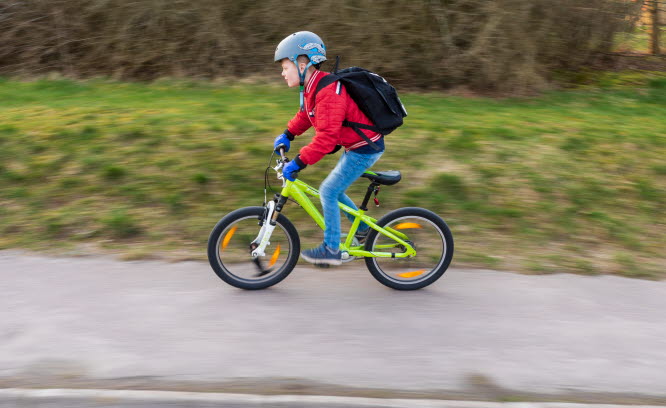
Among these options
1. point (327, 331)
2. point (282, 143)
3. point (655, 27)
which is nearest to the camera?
point (327, 331)

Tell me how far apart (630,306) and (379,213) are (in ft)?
7.92

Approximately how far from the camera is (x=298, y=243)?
15.1 feet

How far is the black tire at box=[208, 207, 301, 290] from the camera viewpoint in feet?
14.5

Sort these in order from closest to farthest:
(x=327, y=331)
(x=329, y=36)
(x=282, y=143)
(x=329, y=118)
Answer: (x=327, y=331)
(x=329, y=118)
(x=282, y=143)
(x=329, y=36)

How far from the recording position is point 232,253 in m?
4.56

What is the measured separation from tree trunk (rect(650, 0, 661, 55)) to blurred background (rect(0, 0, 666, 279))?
41mm

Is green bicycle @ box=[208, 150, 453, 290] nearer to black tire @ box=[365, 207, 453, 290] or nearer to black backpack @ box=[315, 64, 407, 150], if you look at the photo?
black tire @ box=[365, 207, 453, 290]

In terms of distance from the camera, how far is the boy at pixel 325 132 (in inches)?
163

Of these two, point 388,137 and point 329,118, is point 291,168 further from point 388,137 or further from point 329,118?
point 388,137

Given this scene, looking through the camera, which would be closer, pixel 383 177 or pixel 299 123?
pixel 383 177

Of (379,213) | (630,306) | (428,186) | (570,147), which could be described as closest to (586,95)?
(570,147)

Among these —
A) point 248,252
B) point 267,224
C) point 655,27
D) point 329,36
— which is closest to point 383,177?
point 267,224

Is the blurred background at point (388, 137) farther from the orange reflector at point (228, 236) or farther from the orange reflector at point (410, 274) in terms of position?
the orange reflector at point (228, 236)

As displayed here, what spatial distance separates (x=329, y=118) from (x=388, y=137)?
339 cm
